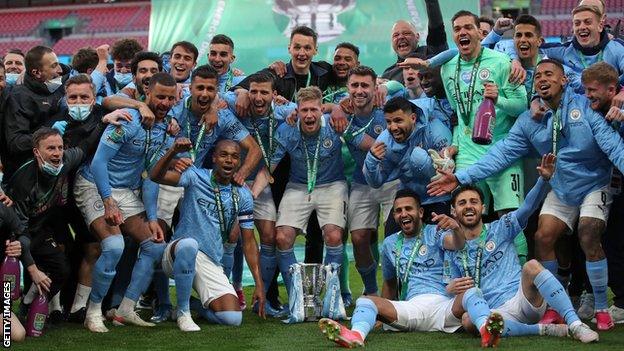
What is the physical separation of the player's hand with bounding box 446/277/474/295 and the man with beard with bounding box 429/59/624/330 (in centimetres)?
58

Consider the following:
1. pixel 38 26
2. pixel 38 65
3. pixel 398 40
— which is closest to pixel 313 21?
pixel 398 40

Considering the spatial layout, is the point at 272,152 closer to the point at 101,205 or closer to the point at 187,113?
the point at 187,113

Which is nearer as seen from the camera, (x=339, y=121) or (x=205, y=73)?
(x=205, y=73)

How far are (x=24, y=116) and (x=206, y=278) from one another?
1440 millimetres

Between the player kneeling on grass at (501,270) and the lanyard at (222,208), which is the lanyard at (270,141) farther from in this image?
the player kneeling on grass at (501,270)

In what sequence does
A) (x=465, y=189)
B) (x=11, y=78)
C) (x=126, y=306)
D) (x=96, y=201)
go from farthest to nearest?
(x=11, y=78) < (x=126, y=306) < (x=96, y=201) < (x=465, y=189)

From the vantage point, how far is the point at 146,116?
6164mm

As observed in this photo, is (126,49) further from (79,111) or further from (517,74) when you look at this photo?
(517,74)

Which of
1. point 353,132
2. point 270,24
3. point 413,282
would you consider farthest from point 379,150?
point 270,24

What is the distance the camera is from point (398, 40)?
7406 mm

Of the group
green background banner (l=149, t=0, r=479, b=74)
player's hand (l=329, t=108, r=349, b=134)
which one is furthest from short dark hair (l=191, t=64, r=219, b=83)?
green background banner (l=149, t=0, r=479, b=74)

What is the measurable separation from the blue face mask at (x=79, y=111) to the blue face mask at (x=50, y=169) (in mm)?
459

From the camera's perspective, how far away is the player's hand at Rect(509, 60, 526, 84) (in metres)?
6.23

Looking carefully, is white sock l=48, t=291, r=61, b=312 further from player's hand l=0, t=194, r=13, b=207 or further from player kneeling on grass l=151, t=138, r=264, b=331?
player's hand l=0, t=194, r=13, b=207
